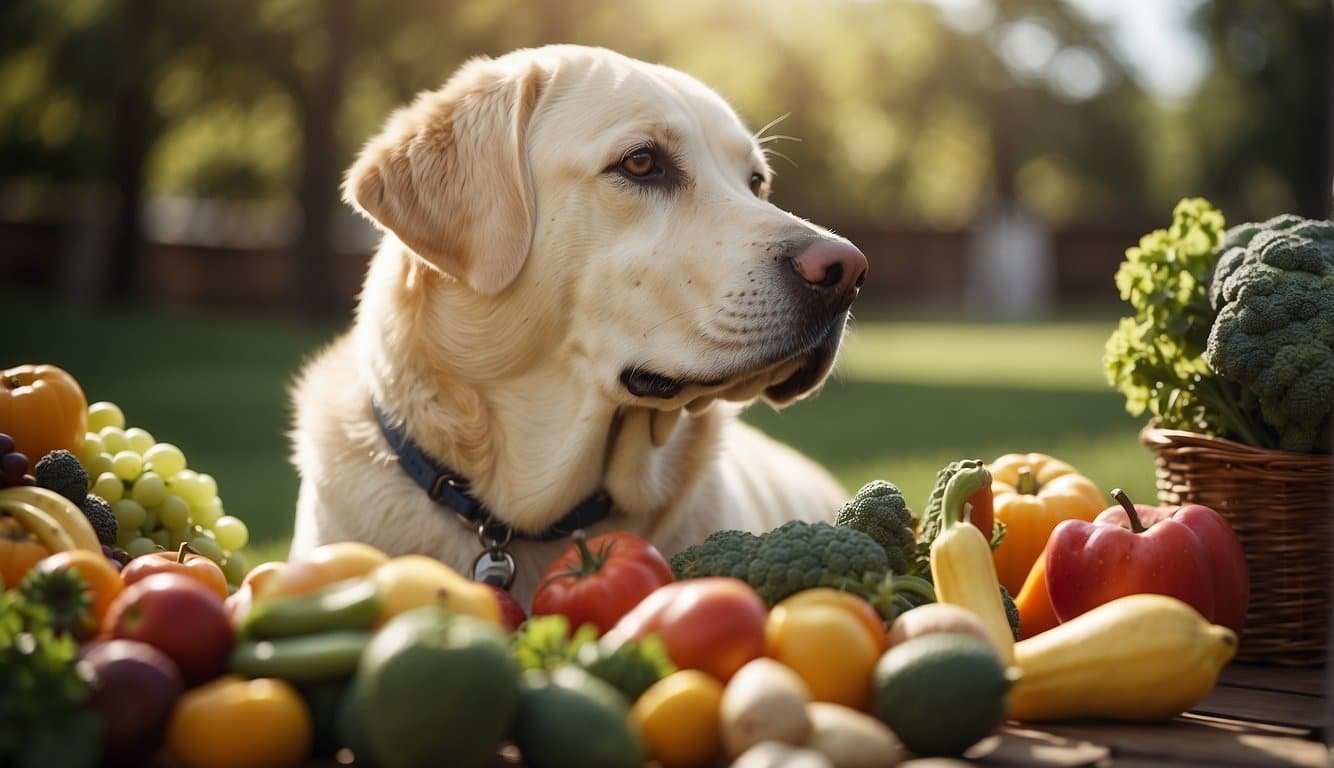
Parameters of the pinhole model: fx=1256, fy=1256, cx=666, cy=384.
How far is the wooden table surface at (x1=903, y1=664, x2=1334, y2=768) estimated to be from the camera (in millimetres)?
1811

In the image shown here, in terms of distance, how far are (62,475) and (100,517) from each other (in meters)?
0.12

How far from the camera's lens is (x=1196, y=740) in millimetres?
1943

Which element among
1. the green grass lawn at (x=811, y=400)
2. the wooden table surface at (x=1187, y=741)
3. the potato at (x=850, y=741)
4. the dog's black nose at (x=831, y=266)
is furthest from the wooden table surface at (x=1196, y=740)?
the green grass lawn at (x=811, y=400)

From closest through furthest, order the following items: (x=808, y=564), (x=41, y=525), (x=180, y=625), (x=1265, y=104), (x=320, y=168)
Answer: (x=180, y=625) < (x=808, y=564) < (x=41, y=525) < (x=320, y=168) < (x=1265, y=104)

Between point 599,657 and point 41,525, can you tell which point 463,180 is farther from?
point 599,657

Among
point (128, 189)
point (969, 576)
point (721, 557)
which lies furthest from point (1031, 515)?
point (128, 189)

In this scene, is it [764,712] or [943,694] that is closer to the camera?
Answer: [764,712]

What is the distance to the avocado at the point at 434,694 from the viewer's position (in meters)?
1.50

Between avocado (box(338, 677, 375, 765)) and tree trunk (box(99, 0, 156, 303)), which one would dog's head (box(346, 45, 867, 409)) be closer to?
avocado (box(338, 677, 375, 765))

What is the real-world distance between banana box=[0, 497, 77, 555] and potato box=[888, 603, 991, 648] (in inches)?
55.7

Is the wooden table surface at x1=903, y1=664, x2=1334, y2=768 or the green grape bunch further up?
the wooden table surface at x1=903, y1=664, x2=1334, y2=768

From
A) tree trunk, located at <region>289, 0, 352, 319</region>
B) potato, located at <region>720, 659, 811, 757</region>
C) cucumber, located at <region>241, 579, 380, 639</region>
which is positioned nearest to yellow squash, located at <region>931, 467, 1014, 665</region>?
potato, located at <region>720, 659, 811, 757</region>

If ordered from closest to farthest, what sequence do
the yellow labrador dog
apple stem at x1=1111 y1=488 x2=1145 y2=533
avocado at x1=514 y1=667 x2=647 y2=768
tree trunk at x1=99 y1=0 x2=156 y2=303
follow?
avocado at x1=514 y1=667 x2=647 y2=768
apple stem at x1=1111 y1=488 x2=1145 y2=533
the yellow labrador dog
tree trunk at x1=99 y1=0 x2=156 y2=303

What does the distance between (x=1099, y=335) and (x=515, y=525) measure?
896 inches
